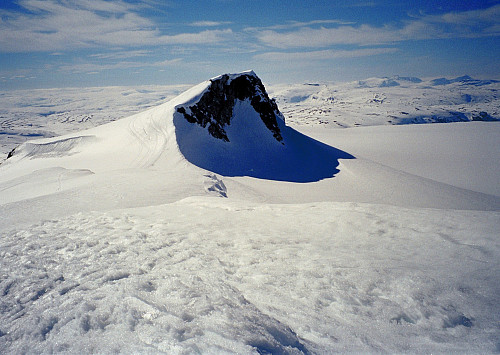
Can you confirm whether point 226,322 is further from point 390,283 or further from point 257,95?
point 257,95

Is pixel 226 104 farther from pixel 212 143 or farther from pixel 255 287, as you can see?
pixel 255 287

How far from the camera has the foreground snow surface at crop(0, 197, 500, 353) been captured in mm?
2928

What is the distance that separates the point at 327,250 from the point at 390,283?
1.26 metres

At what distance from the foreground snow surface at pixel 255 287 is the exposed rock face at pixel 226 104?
76.1 ft

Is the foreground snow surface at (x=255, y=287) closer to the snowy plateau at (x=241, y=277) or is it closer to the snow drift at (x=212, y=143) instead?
the snowy plateau at (x=241, y=277)

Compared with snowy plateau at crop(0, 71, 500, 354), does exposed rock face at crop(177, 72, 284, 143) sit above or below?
above

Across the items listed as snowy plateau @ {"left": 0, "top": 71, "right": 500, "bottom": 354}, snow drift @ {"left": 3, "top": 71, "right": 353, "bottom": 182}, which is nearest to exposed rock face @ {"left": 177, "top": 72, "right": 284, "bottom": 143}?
snow drift @ {"left": 3, "top": 71, "right": 353, "bottom": 182}

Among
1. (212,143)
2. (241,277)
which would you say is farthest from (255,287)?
(212,143)

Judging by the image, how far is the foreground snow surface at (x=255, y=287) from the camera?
9.61 ft

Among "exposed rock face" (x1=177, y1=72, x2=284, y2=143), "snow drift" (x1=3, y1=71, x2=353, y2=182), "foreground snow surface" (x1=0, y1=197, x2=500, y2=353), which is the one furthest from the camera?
"exposed rock face" (x1=177, y1=72, x2=284, y2=143)

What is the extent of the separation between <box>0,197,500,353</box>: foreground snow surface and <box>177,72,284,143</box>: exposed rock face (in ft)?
76.1

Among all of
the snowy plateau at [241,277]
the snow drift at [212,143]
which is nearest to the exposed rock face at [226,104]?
the snow drift at [212,143]

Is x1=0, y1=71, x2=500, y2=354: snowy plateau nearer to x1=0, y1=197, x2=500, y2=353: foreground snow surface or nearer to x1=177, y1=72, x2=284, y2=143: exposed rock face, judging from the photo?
x1=0, y1=197, x2=500, y2=353: foreground snow surface

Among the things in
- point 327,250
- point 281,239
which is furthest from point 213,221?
point 327,250
